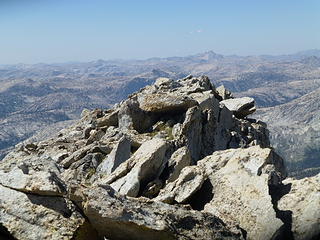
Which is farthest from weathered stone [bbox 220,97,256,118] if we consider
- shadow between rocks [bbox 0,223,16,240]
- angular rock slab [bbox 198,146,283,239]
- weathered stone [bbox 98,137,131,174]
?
shadow between rocks [bbox 0,223,16,240]

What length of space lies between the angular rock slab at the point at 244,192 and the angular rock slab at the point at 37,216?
8.35 metres

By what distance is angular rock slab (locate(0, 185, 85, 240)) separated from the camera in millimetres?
17859

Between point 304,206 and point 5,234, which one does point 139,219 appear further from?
point 304,206

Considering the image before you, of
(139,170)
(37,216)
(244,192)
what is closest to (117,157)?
(139,170)

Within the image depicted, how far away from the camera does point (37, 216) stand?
18422mm

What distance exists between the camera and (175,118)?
45.6 meters

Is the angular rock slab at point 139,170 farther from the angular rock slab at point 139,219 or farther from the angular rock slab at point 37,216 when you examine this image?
the angular rock slab at point 37,216

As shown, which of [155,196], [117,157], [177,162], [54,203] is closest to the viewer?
[54,203]

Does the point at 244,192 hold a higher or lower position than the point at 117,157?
higher

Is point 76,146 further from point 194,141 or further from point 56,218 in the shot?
point 56,218

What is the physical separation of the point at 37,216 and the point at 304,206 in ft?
49.9

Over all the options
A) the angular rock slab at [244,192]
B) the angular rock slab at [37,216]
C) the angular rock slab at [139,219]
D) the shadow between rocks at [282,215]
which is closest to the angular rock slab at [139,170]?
the angular rock slab at [244,192]

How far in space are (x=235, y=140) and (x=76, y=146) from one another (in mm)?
18798

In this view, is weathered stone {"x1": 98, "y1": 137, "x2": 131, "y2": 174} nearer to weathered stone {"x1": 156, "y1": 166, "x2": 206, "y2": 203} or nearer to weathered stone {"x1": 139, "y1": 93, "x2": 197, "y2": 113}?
weathered stone {"x1": 156, "y1": 166, "x2": 206, "y2": 203}
